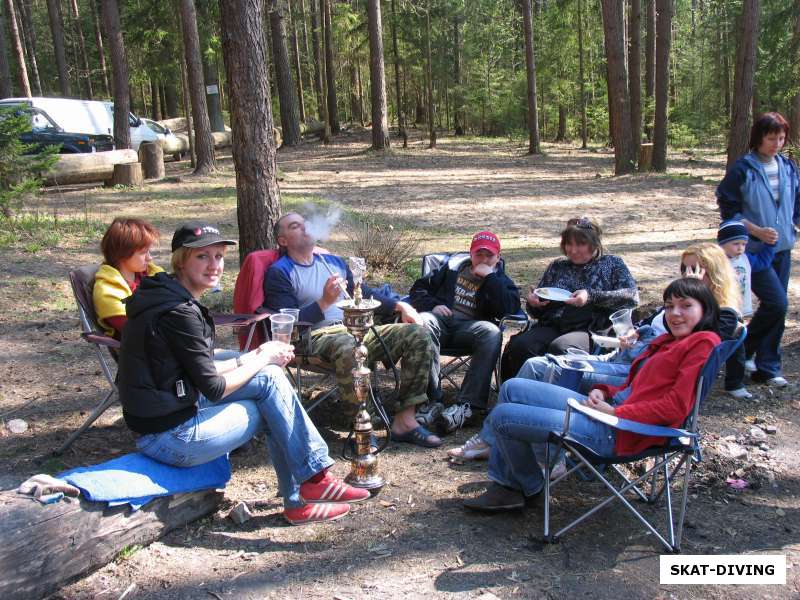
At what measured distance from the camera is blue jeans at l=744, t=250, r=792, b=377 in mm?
4613

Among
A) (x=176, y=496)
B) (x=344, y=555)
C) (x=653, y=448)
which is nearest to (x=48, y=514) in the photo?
(x=176, y=496)

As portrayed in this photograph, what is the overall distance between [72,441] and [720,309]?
3.21m

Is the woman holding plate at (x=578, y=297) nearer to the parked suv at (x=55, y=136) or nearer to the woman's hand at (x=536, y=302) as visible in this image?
the woman's hand at (x=536, y=302)

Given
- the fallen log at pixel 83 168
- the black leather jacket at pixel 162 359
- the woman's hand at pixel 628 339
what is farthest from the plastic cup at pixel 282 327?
the fallen log at pixel 83 168

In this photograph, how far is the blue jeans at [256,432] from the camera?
2.92 m

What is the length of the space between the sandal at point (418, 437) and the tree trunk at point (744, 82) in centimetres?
966

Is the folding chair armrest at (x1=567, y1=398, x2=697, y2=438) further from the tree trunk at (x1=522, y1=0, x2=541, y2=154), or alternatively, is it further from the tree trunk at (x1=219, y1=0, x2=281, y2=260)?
the tree trunk at (x1=522, y1=0, x2=541, y2=154)

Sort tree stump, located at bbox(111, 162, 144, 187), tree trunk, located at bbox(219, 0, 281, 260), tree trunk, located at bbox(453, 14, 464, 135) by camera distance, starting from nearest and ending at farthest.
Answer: tree trunk, located at bbox(219, 0, 281, 260)
tree stump, located at bbox(111, 162, 144, 187)
tree trunk, located at bbox(453, 14, 464, 135)

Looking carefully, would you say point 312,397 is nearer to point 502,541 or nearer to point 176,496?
point 176,496

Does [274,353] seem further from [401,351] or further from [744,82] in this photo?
[744,82]

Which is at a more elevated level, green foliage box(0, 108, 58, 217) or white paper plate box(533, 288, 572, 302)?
green foliage box(0, 108, 58, 217)

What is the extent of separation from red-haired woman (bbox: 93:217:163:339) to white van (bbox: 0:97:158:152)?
12272 millimetres

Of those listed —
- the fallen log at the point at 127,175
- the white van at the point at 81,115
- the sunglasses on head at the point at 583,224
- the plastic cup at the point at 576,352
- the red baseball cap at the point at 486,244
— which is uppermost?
the white van at the point at 81,115

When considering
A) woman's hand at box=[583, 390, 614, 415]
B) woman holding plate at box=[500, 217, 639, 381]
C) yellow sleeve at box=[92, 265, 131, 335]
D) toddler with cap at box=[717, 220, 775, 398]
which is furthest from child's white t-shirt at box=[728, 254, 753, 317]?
yellow sleeve at box=[92, 265, 131, 335]
